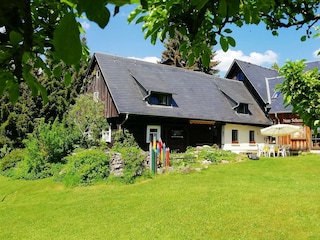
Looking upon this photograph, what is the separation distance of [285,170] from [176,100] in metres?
10.9

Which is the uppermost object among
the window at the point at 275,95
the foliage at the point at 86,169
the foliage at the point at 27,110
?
the window at the point at 275,95

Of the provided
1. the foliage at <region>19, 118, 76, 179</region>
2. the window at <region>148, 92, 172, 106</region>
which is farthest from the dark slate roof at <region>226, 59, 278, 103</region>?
the foliage at <region>19, 118, 76, 179</region>

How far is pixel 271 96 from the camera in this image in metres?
32.3

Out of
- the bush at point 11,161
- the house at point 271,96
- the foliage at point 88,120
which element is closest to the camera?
the bush at point 11,161

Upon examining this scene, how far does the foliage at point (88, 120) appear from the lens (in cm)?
2010

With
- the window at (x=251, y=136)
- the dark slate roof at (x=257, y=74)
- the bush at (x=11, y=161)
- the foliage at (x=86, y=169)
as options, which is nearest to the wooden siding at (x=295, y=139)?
the dark slate roof at (x=257, y=74)

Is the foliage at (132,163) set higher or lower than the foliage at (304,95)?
lower

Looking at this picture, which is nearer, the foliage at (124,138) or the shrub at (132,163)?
the shrub at (132,163)

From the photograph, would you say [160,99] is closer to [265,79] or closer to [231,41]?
[265,79]

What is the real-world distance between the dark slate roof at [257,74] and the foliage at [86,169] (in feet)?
69.8

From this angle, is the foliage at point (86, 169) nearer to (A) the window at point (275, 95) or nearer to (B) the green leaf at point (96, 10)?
(B) the green leaf at point (96, 10)

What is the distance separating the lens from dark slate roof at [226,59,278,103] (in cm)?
3287

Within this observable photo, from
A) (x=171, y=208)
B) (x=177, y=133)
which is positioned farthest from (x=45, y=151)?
(x=177, y=133)

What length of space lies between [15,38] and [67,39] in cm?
49
